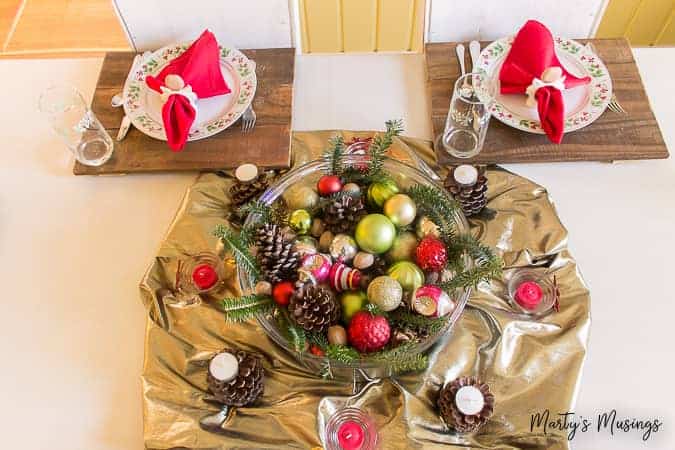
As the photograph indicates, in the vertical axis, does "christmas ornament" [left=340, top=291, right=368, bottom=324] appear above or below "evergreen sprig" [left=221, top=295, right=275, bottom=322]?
below

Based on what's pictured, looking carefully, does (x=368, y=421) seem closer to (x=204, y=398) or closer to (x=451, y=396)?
(x=451, y=396)

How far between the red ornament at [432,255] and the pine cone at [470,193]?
0.41 ft

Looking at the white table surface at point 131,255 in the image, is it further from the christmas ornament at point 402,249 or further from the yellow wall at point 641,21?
the yellow wall at point 641,21

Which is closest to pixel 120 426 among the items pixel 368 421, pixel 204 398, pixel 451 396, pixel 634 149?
pixel 204 398

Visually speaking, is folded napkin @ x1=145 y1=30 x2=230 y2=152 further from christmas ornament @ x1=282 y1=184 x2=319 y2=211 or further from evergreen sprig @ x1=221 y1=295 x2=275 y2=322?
evergreen sprig @ x1=221 y1=295 x2=275 y2=322

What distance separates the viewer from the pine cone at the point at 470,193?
841 mm

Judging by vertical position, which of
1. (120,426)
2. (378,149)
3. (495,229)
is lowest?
(120,426)

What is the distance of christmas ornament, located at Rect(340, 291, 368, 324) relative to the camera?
28.2 inches

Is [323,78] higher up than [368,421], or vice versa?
[323,78]

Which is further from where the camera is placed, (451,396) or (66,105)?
(66,105)

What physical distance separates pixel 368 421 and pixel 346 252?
0.68 ft

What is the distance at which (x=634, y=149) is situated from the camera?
0.93 meters

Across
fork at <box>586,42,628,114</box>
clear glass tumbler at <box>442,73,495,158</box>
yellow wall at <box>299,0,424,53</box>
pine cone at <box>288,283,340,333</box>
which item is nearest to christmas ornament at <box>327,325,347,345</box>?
pine cone at <box>288,283,340,333</box>

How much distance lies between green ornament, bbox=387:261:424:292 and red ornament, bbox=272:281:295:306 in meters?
0.13
